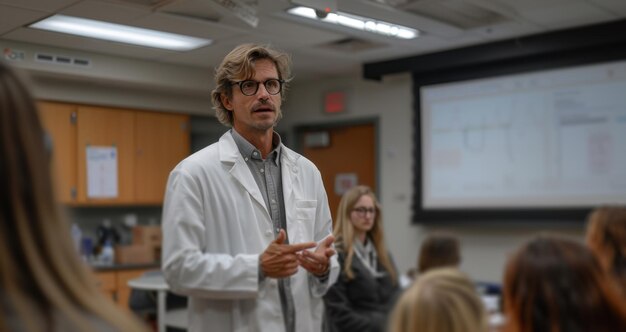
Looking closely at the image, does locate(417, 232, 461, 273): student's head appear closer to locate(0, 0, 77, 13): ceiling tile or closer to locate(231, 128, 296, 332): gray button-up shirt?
locate(231, 128, 296, 332): gray button-up shirt

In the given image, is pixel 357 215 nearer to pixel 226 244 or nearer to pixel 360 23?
pixel 360 23

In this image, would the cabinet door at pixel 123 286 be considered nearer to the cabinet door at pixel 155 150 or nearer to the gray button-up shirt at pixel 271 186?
the cabinet door at pixel 155 150

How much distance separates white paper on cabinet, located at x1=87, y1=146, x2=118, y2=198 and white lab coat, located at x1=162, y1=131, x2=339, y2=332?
4.23 meters

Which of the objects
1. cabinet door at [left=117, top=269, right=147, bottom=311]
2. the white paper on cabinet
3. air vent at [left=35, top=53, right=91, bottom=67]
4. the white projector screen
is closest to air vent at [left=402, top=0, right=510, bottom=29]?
the white projector screen

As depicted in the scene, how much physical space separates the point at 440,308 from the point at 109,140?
516 cm

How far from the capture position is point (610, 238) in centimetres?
172

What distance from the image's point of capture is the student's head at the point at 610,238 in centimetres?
166

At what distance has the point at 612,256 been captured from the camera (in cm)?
169

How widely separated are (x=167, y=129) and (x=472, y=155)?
289 cm

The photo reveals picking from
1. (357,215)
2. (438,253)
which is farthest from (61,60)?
(438,253)

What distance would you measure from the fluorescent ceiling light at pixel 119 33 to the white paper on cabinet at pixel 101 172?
1.26 m

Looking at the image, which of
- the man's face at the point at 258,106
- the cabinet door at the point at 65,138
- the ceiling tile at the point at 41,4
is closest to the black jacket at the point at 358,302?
the man's face at the point at 258,106

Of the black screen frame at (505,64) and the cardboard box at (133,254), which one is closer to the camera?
the black screen frame at (505,64)

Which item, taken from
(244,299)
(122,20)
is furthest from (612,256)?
(122,20)
